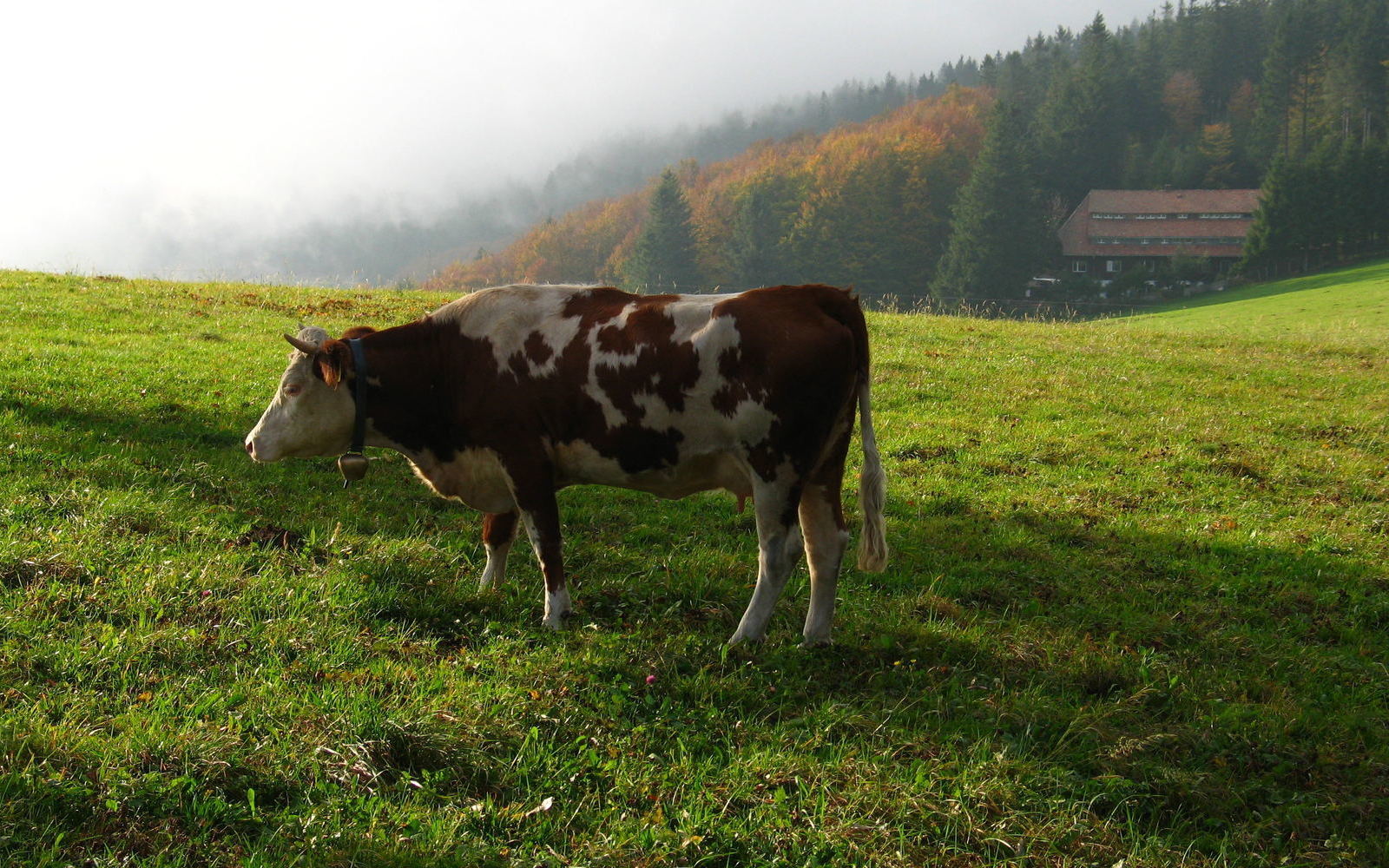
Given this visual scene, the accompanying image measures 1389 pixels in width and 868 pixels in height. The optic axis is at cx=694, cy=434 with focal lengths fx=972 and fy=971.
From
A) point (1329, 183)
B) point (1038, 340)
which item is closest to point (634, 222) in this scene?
point (1329, 183)

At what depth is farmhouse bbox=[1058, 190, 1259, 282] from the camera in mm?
96562

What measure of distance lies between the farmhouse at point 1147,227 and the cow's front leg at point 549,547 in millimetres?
98258

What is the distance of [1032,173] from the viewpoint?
97.4 m

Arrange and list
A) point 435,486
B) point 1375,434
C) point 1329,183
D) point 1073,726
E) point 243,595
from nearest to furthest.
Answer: point 1073,726, point 243,595, point 435,486, point 1375,434, point 1329,183

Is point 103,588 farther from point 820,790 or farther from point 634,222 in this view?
point 634,222

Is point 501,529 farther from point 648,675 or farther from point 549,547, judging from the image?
point 648,675

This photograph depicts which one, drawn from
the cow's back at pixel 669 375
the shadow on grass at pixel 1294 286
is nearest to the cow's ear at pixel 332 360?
the cow's back at pixel 669 375

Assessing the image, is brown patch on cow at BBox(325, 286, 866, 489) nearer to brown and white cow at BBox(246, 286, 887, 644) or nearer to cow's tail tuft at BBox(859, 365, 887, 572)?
brown and white cow at BBox(246, 286, 887, 644)

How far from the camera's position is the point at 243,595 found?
19.1ft

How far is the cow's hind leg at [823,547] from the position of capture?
6281 millimetres

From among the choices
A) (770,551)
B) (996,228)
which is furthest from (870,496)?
(996,228)

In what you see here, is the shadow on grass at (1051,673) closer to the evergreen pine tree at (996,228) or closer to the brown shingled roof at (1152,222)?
the evergreen pine tree at (996,228)

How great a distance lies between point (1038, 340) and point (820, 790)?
1742cm

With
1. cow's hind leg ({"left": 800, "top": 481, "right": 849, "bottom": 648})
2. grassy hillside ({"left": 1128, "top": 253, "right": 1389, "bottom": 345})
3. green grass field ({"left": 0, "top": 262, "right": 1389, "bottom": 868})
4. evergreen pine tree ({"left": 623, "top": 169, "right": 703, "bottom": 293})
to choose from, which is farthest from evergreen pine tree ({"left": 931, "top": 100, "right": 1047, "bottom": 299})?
cow's hind leg ({"left": 800, "top": 481, "right": 849, "bottom": 648})
